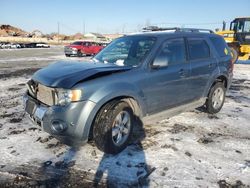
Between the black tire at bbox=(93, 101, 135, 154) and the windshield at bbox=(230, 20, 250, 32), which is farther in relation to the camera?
the windshield at bbox=(230, 20, 250, 32)

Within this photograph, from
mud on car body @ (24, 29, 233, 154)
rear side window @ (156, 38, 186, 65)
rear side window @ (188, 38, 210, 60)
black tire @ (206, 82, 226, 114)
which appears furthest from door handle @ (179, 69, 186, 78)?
black tire @ (206, 82, 226, 114)

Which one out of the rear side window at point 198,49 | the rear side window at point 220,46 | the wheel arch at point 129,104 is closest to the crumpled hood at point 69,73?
the wheel arch at point 129,104

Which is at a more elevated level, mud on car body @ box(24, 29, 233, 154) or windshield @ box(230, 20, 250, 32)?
windshield @ box(230, 20, 250, 32)

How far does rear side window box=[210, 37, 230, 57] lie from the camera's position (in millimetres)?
6039

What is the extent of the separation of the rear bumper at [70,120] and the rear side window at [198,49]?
2571 mm

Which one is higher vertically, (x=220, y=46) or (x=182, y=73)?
(x=220, y=46)

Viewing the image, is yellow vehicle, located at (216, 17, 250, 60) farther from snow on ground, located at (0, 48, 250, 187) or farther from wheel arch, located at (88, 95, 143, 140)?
wheel arch, located at (88, 95, 143, 140)

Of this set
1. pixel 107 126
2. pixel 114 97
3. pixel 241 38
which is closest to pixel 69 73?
pixel 114 97

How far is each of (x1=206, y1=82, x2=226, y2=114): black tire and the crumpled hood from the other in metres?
2.54

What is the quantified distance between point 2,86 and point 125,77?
6.35 meters

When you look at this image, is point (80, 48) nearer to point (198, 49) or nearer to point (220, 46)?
point (220, 46)

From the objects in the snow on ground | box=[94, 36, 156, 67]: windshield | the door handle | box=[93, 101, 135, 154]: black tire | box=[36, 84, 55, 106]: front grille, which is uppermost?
box=[94, 36, 156, 67]: windshield

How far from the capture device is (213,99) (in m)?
6.15

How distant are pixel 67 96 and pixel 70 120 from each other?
0.33 m
